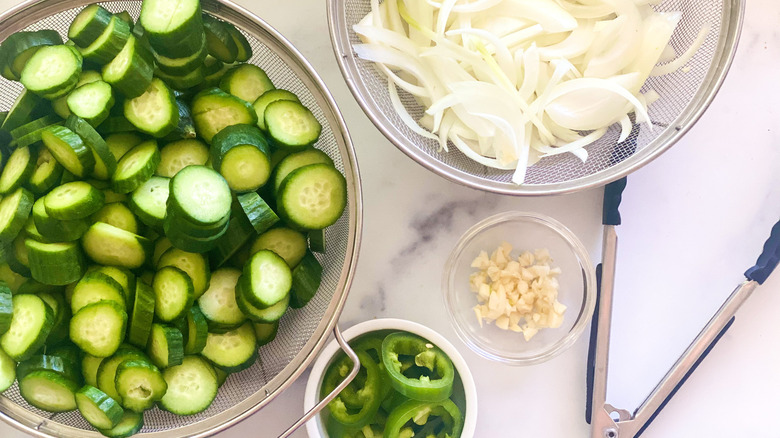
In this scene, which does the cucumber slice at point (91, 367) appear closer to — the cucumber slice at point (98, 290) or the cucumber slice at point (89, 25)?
the cucumber slice at point (98, 290)

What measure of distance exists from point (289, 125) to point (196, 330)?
0.43m

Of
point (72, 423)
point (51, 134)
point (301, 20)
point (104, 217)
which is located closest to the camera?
point (51, 134)

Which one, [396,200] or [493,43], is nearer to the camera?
[493,43]

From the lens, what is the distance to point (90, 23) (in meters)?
1.22

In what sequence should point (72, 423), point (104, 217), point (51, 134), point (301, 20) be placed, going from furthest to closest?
point (301, 20), point (72, 423), point (104, 217), point (51, 134)

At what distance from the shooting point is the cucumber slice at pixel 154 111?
120 cm

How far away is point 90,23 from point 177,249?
1.52ft

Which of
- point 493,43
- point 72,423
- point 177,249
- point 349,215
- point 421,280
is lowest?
point 72,423

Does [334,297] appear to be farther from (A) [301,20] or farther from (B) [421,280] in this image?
(A) [301,20]

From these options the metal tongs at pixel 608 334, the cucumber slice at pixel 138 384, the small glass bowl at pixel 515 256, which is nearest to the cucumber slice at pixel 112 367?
the cucumber slice at pixel 138 384

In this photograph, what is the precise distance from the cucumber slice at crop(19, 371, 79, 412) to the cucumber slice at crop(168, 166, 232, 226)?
412 millimetres

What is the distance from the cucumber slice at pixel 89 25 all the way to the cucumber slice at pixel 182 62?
12 centimetres

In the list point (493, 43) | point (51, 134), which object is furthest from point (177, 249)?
point (493, 43)

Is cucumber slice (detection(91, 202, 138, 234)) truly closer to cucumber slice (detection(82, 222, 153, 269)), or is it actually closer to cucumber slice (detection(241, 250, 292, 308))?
cucumber slice (detection(82, 222, 153, 269))
